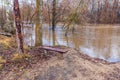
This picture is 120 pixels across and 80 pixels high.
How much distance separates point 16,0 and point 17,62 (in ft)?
6.40

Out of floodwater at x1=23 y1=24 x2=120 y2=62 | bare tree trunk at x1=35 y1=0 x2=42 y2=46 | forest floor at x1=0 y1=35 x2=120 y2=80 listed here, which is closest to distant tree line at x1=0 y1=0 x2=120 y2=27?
floodwater at x1=23 y1=24 x2=120 y2=62

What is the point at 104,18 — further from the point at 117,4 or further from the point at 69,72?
the point at 69,72

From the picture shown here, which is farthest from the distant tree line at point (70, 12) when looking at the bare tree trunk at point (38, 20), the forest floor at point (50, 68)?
the forest floor at point (50, 68)

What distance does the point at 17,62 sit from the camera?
598 centimetres

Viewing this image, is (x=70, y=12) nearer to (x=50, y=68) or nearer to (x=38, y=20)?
(x=38, y=20)

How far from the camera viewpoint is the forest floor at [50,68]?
5413mm

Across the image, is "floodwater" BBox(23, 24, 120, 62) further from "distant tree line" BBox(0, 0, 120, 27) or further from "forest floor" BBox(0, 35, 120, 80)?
"forest floor" BBox(0, 35, 120, 80)

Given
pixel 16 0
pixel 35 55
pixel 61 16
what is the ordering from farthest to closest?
pixel 61 16 → pixel 35 55 → pixel 16 0

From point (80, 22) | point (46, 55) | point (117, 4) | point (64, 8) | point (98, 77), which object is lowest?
point (98, 77)

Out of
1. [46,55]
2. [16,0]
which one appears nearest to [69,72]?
[46,55]

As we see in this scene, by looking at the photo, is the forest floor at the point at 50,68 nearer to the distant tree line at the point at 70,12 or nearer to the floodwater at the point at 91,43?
the floodwater at the point at 91,43

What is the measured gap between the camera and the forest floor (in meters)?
5.41

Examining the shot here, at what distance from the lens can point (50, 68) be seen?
5.80m

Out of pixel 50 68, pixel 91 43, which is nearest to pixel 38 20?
pixel 50 68
